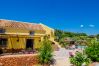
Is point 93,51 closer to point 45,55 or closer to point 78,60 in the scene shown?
point 78,60

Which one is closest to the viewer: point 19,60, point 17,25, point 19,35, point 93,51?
point 19,60

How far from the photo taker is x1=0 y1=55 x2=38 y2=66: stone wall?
107 ft

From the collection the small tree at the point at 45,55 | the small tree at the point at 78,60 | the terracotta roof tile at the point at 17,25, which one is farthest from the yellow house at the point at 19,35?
the small tree at the point at 78,60

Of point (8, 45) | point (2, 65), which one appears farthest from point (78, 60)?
point (8, 45)

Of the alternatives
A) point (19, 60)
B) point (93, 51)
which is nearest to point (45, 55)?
point (19, 60)

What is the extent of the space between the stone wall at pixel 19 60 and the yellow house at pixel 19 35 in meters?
8.78

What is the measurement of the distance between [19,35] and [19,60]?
10.2 metres

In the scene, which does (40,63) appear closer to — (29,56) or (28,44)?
(29,56)

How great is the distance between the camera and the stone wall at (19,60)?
107 feet

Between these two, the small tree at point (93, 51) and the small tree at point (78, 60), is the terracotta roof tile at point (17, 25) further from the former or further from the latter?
the small tree at point (78, 60)

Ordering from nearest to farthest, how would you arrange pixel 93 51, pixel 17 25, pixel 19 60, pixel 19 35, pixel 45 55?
1. pixel 19 60
2. pixel 45 55
3. pixel 93 51
4. pixel 19 35
5. pixel 17 25

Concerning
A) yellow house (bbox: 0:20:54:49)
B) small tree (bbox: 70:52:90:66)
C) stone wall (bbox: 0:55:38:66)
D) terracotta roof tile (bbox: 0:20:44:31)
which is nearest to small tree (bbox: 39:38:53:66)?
stone wall (bbox: 0:55:38:66)

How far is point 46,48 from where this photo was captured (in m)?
35.9

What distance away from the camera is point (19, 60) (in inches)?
1336
